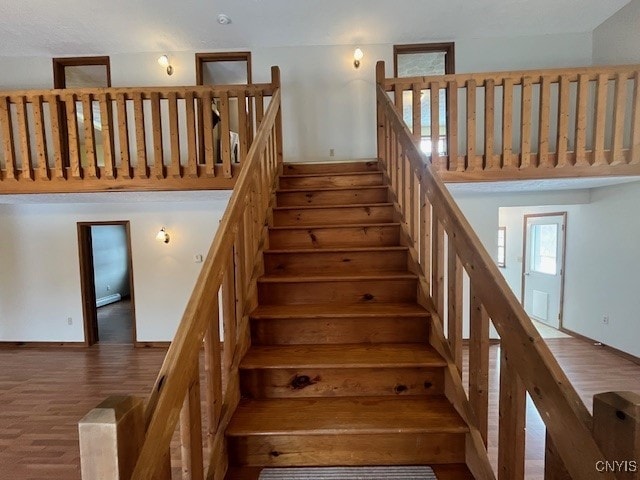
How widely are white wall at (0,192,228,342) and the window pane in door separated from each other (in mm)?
5461

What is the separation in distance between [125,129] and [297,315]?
105 inches

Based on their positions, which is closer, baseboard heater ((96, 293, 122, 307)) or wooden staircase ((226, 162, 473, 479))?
wooden staircase ((226, 162, 473, 479))

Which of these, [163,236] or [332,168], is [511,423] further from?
[163,236]

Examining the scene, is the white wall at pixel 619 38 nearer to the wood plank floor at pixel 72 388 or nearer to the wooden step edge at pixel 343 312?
the wood plank floor at pixel 72 388

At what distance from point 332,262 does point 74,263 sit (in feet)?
14.7

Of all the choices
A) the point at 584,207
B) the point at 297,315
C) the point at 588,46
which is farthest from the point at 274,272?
→ the point at 588,46

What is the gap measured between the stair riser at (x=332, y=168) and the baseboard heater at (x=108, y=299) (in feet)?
22.4

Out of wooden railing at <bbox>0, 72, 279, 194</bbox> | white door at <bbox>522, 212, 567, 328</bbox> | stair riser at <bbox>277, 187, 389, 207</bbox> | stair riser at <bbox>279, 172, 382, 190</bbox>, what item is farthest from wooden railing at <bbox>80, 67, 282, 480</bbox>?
white door at <bbox>522, 212, 567, 328</bbox>

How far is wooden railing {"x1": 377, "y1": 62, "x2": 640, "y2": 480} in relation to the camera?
0.79 m

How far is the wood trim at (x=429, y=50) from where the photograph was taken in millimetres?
4191

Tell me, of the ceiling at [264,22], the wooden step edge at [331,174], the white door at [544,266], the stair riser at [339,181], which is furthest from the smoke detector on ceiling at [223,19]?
the white door at [544,266]

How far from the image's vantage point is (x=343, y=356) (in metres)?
1.62

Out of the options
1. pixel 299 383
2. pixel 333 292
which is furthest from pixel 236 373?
pixel 333 292

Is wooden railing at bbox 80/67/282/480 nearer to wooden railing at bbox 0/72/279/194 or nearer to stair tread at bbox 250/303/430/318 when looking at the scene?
stair tread at bbox 250/303/430/318
